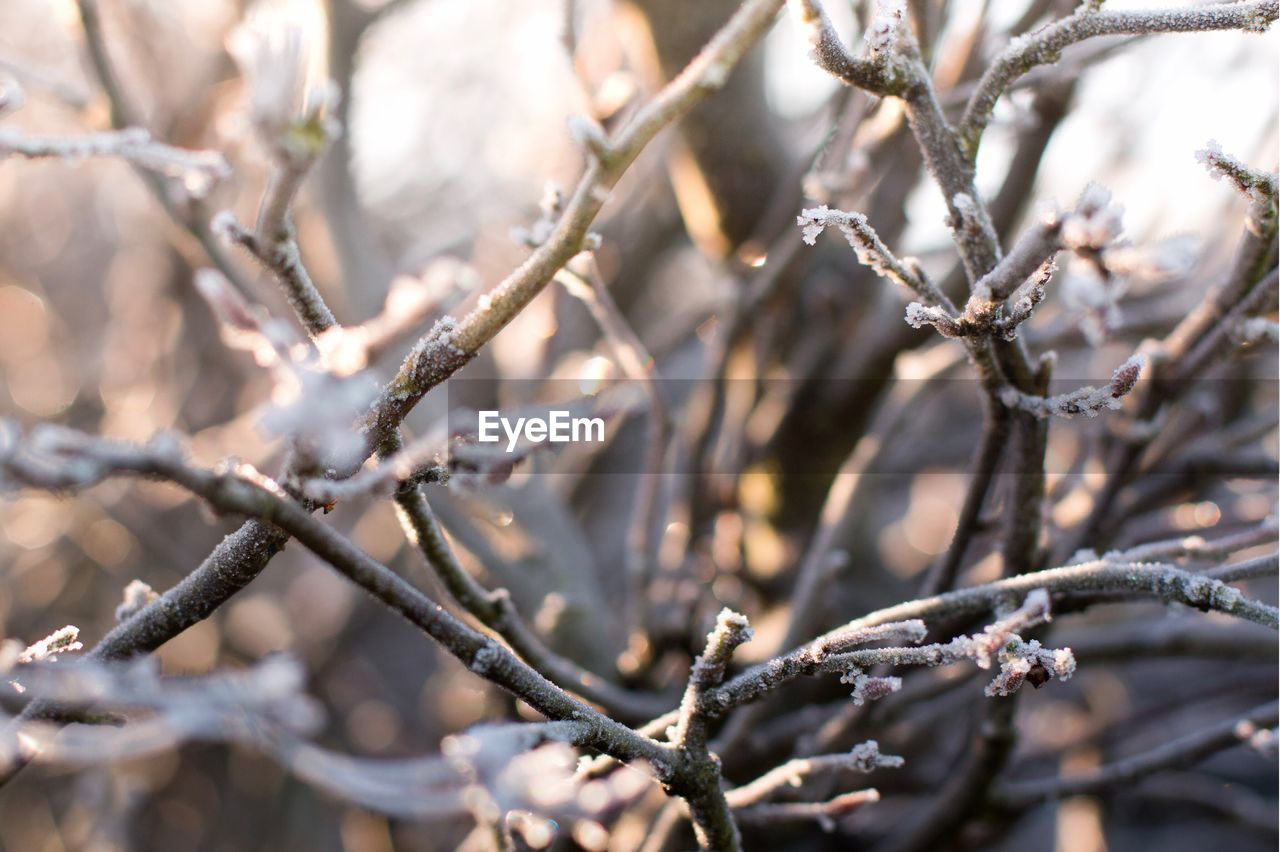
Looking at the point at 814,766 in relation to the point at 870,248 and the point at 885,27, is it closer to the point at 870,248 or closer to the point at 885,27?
the point at 870,248

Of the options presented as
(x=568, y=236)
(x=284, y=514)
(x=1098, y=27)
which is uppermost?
(x=1098, y=27)

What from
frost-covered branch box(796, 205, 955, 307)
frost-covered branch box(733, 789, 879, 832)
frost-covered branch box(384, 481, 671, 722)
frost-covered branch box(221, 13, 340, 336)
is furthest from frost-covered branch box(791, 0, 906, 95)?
frost-covered branch box(733, 789, 879, 832)

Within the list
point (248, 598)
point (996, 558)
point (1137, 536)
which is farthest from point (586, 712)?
point (248, 598)

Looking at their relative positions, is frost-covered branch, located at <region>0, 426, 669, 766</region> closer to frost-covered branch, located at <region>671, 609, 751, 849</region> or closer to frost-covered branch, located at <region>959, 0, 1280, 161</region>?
frost-covered branch, located at <region>671, 609, 751, 849</region>

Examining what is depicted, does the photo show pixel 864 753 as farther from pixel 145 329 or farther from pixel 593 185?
pixel 145 329

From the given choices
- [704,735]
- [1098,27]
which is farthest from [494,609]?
[1098,27]

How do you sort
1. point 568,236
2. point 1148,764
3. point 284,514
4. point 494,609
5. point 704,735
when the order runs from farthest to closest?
point 1148,764 → point 494,609 → point 704,735 → point 568,236 → point 284,514

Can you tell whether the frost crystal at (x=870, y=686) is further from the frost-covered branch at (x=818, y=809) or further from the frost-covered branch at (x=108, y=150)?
the frost-covered branch at (x=108, y=150)

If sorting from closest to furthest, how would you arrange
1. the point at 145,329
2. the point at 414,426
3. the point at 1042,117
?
the point at 1042,117 < the point at 414,426 < the point at 145,329
